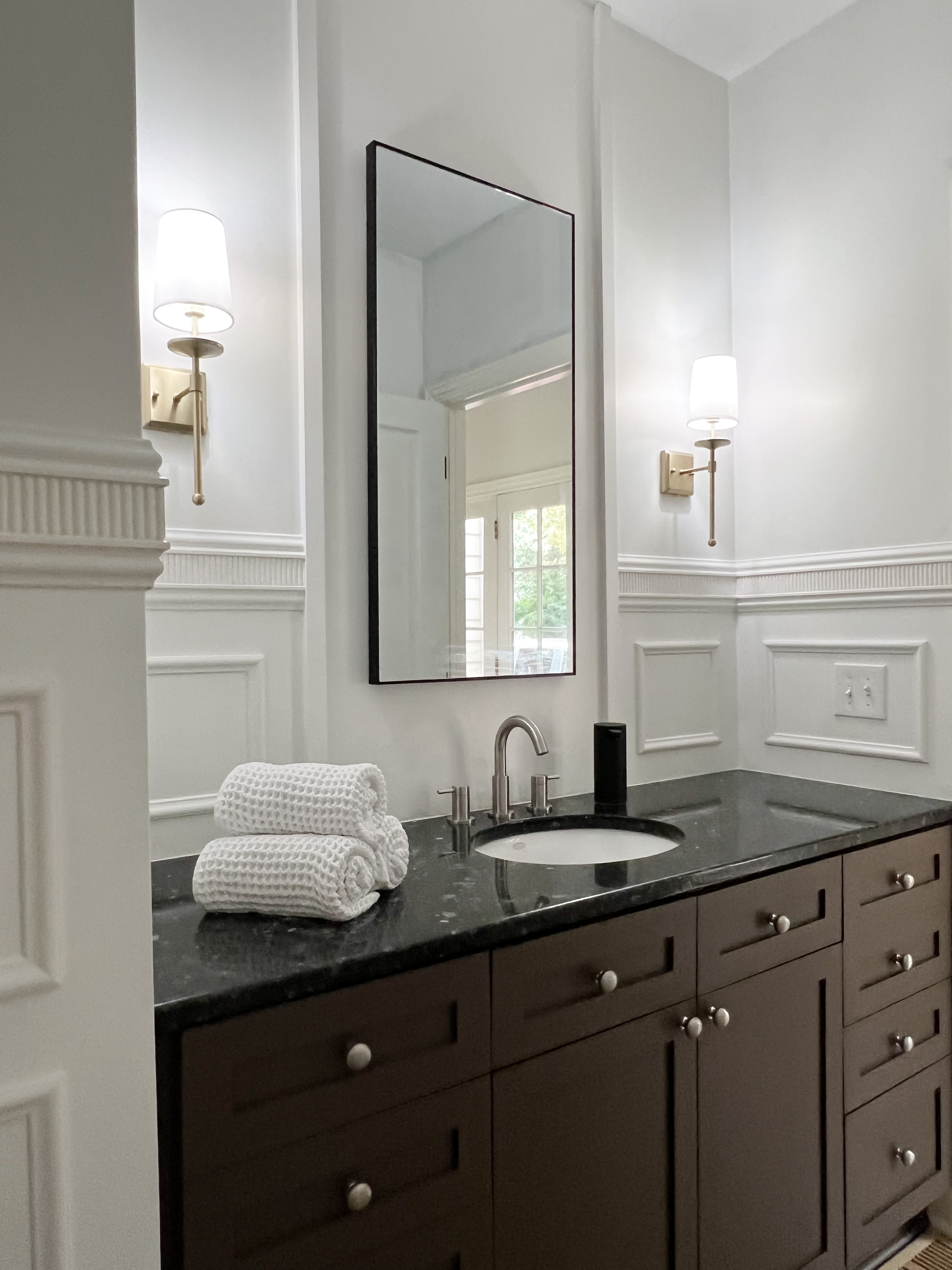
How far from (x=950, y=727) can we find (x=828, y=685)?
11.2 inches

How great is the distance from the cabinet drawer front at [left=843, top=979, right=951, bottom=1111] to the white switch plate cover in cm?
57

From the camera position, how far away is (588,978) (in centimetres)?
120

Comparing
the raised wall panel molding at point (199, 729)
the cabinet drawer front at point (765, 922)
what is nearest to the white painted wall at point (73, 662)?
the raised wall panel molding at point (199, 729)

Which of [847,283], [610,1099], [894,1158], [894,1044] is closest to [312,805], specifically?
[610,1099]

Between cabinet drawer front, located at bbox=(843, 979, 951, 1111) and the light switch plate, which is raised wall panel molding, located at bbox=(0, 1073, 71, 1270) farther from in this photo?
the light switch plate

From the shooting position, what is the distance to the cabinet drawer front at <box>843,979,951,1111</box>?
161 centimetres

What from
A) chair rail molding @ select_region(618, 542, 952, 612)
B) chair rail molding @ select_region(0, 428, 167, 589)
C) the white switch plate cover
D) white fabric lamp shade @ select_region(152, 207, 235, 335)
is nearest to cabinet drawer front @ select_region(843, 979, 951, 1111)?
the white switch plate cover

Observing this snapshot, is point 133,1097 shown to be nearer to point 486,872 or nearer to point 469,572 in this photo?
point 486,872

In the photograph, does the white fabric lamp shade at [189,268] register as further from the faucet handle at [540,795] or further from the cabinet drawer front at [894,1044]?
the cabinet drawer front at [894,1044]

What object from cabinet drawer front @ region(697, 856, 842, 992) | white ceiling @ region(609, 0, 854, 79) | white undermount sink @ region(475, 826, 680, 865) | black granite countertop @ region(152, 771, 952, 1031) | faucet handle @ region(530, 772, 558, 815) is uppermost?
white ceiling @ region(609, 0, 854, 79)

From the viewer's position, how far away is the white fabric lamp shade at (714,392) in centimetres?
199

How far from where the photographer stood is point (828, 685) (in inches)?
81.2

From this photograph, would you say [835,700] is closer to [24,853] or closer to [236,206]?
[236,206]

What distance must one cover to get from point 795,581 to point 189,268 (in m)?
1.49
